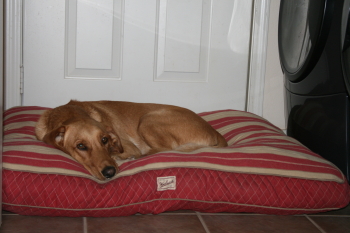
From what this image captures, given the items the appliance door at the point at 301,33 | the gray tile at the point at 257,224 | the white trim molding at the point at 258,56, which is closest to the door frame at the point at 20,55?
the white trim molding at the point at 258,56

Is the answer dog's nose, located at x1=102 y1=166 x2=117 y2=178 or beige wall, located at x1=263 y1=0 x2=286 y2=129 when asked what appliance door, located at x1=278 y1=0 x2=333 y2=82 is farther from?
dog's nose, located at x1=102 y1=166 x2=117 y2=178

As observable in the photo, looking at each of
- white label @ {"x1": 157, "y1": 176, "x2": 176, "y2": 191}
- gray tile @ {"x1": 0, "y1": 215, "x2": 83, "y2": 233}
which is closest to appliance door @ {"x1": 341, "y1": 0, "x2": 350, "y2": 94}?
white label @ {"x1": 157, "y1": 176, "x2": 176, "y2": 191}

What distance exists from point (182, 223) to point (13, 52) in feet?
8.34

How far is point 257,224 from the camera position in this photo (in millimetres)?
2312

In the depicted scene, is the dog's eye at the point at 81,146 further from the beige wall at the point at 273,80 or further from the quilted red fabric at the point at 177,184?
the beige wall at the point at 273,80

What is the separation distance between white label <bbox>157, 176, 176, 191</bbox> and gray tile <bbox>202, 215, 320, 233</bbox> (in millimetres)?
278

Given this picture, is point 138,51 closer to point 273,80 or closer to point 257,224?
point 273,80

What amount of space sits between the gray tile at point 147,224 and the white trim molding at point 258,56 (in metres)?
2.23

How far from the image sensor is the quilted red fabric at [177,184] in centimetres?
222

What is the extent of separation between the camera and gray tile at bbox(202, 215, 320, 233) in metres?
2.23

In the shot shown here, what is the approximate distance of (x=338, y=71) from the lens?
8.89 ft

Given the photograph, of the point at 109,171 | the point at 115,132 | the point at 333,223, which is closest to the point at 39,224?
the point at 109,171

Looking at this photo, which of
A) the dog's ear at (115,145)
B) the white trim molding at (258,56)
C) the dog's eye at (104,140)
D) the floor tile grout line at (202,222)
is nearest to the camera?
the floor tile grout line at (202,222)

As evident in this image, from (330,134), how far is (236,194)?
96 centimetres
